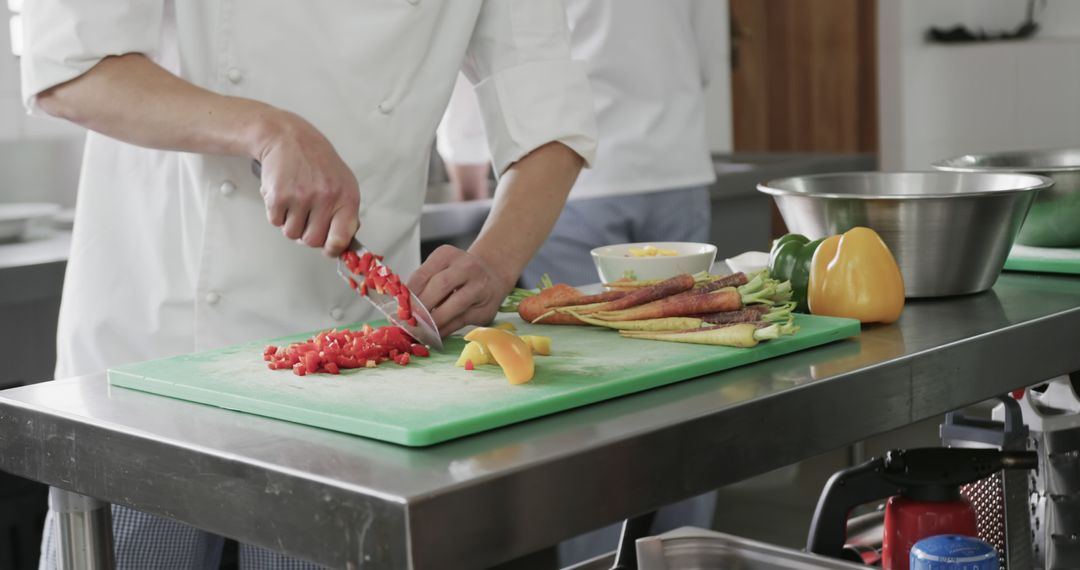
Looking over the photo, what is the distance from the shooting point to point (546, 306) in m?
1.23

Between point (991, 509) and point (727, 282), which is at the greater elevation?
point (727, 282)

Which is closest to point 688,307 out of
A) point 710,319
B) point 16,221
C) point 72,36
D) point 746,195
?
point 710,319

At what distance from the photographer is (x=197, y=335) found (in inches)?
57.0

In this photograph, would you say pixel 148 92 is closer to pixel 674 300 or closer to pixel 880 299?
pixel 674 300

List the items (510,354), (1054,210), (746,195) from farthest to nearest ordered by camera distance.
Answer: (746,195)
(1054,210)
(510,354)

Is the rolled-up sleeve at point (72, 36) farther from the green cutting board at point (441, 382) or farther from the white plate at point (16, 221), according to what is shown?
the white plate at point (16, 221)

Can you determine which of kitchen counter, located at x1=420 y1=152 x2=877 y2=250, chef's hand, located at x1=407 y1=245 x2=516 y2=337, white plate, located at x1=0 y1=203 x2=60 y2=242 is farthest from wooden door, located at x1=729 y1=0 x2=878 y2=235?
chef's hand, located at x1=407 y1=245 x2=516 y2=337

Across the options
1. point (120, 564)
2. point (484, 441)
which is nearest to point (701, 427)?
point (484, 441)

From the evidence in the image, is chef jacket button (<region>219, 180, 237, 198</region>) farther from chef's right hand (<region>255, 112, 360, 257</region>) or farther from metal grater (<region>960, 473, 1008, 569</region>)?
metal grater (<region>960, 473, 1008, 569</region>)

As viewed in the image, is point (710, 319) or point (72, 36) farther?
point (72, 36)

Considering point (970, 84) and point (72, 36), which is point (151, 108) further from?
point (970, 84)

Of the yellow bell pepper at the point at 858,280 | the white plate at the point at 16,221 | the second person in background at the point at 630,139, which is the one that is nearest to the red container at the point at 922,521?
the yellow bell pepper at the point at 858,280

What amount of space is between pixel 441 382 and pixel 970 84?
4.51 meters

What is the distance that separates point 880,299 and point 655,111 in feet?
Answer: 5.23
